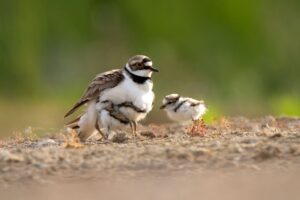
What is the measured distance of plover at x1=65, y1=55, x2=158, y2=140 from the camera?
1209 centimetres

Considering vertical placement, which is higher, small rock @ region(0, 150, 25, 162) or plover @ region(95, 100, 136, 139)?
plover @ region(95, 100, 136, 139)

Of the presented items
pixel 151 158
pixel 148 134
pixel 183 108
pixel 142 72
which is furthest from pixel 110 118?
pixel 151 158

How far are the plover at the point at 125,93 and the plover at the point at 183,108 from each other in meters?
1.84

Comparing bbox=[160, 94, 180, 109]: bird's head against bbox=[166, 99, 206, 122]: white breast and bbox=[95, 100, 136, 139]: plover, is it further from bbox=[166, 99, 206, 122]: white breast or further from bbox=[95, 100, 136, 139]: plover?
bbox=[95, 100, 136, 139]: plover

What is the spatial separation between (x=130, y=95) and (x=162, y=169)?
2.77 metres

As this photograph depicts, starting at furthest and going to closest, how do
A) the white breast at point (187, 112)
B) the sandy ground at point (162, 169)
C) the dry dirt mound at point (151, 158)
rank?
the white breast at point (187, 112) → the dry dirt mound at point (151, 158) → the sandy ground at point (162, 169)

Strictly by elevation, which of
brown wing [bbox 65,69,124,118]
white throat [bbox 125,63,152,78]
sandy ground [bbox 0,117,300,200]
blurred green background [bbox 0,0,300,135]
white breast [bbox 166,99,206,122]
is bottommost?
sandy ground [bbox 0,117,300,200]

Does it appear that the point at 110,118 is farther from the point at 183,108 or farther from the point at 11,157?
the point at 11,157

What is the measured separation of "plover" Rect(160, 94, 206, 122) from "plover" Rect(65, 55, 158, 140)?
6.02ft

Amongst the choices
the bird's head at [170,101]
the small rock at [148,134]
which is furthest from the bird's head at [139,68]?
the bird's head at [170,101]

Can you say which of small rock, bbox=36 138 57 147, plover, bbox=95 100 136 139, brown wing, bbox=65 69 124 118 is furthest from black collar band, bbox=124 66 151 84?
small rock, bbox=36 138 57 147

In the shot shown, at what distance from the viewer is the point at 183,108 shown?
14156 millimetres

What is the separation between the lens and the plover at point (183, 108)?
14.2 meters

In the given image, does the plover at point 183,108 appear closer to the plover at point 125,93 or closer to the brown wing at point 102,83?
the plover at point 125,93
